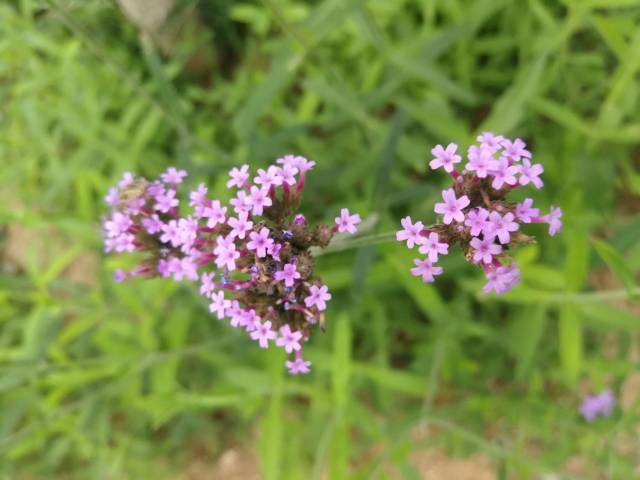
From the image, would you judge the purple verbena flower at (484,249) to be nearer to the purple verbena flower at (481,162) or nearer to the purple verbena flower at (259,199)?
the purple verbena flower at (481,162)

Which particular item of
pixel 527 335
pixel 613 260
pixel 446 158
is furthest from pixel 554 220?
pixel 527 335

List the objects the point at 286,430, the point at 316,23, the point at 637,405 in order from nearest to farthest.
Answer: the point at 637,405 < the point at 316,23 < the point at 286,430

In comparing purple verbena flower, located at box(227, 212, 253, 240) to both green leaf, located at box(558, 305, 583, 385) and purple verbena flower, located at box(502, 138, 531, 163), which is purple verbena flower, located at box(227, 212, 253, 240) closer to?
purple verbena flower, located at box(502, 138, 531, 163)

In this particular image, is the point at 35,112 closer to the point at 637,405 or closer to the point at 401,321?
the point at 401,321

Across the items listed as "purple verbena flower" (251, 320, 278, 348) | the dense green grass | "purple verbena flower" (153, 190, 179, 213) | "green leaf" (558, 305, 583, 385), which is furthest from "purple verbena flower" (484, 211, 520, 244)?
"green leaf" (558, 305, 583, 385)

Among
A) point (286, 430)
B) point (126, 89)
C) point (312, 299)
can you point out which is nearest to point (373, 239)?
point (312, 299)

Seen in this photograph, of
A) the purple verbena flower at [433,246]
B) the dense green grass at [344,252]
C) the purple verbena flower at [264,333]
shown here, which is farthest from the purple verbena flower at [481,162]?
the dense green grass at [344,252]

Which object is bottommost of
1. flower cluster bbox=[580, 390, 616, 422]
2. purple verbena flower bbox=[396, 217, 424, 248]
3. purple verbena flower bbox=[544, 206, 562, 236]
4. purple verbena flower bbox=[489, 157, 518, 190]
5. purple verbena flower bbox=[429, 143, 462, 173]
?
flower cluster bbox=[580, 390, 616, 422]

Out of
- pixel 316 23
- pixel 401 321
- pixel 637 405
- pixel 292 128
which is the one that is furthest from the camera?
pixel 401 321
